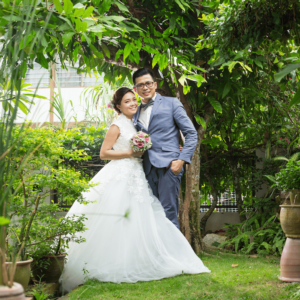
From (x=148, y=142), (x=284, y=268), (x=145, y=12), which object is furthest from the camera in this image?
(x=145, y=12)

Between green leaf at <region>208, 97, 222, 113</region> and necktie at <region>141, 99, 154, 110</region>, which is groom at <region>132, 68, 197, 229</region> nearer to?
necktie at <region>141, 99, 154, 110</region>

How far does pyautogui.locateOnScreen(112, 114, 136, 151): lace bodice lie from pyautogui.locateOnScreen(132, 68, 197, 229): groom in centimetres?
10

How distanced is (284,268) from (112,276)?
1376 mm

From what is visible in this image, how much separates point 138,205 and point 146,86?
121cm

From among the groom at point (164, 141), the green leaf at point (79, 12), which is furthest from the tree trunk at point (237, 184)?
the green leaf at point (79, 12)

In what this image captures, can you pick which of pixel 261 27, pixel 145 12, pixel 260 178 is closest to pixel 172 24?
pixel 145 12

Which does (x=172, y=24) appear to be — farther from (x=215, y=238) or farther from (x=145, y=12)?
(x=215, y=238)

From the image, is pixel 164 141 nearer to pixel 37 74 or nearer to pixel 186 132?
pixel 186 132

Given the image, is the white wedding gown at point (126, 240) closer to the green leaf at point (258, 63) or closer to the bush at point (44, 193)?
the bush at point (44, 193)

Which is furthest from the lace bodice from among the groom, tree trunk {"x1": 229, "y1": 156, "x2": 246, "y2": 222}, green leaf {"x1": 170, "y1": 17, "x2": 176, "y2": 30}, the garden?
tree trunk {"x1": 229, "y1": 156, "x2": 246, "y2": 222}

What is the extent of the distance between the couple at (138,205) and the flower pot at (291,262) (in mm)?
702

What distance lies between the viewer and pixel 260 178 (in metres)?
5.30

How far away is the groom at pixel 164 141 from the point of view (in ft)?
10.3

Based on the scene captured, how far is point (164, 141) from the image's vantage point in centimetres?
327
